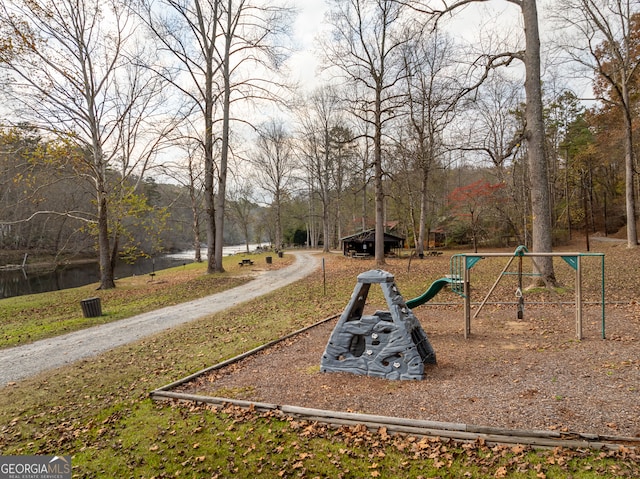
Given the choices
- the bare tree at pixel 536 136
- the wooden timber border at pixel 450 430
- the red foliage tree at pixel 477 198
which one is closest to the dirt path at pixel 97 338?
the wooden timber border at pixel 450 430

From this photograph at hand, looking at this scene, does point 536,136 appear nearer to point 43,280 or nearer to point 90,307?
point 90,307

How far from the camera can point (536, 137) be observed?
38.6 feet

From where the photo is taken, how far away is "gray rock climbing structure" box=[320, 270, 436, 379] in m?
5.99

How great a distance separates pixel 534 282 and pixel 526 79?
656 cm

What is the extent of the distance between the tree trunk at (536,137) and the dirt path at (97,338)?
10.7 meters

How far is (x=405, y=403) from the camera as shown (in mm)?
5094

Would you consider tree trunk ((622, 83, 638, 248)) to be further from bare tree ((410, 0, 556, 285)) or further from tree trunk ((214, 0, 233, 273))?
tree trunk ((214, 0, 233, 273))

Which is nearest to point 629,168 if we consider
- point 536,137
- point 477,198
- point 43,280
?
point 477,198

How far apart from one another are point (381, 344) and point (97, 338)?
8.17m

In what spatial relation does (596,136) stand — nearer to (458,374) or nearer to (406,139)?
(406,139)

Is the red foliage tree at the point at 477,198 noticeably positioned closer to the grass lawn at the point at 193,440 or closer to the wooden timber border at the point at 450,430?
the grass lawn at the point at 193,440

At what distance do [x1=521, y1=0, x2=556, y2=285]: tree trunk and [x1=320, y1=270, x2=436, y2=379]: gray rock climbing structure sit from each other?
7490mm

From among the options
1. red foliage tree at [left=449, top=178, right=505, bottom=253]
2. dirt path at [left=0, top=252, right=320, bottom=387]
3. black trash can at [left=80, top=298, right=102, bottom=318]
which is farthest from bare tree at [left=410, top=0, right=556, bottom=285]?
red foliage tree at [left=449, top=178, right=505, bottom=253]

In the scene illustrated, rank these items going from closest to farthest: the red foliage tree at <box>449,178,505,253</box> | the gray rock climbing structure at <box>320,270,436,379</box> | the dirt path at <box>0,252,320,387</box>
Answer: the gray rock climbing structure at <box>320,270,436,379</box>
the dirt path at <box>0,252,320,387</box>
the red foliage tree at <box>449,178,505,253</box>
